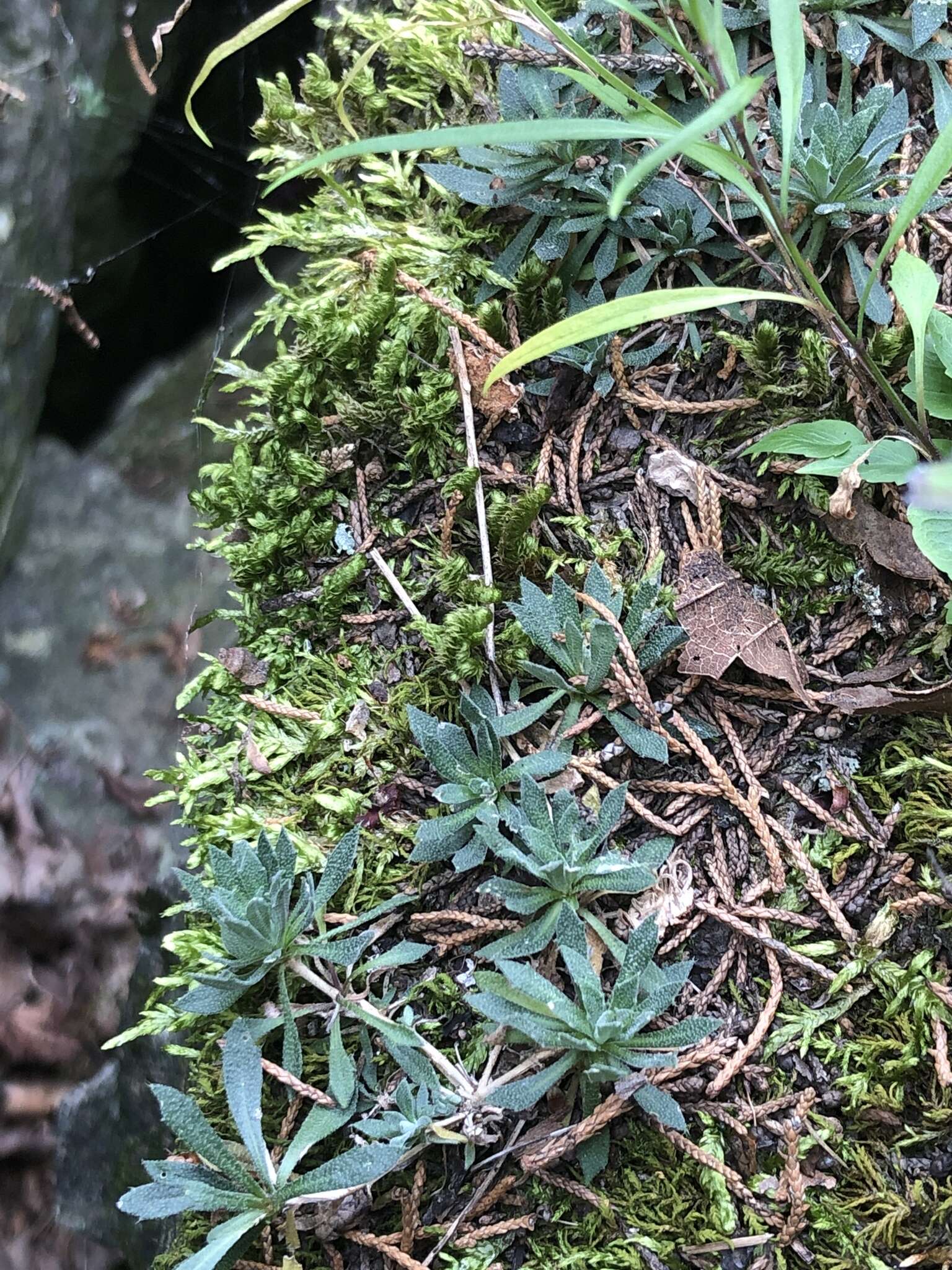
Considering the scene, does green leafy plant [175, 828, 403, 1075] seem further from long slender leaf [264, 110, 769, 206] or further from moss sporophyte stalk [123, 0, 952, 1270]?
long slender leaf [264, 110, 769, 206]

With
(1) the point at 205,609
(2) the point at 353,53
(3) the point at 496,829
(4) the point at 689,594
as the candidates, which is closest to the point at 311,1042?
(3) the point at 496,829

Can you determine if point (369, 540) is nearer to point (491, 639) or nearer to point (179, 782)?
point (491, 639)

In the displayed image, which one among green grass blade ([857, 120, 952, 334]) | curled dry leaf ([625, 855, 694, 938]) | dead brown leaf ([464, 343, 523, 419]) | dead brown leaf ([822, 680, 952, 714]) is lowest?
curled dry leaf ([625, 855, 694, 938])

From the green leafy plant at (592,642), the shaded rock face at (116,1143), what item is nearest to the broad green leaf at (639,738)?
the green leafy plant at (592,642)

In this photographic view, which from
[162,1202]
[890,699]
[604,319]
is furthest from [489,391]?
[162,1202]

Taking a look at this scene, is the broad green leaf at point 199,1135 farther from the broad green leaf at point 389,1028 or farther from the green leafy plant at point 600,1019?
the green leafy plant at point 600,1019

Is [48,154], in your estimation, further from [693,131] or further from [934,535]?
[934,535]

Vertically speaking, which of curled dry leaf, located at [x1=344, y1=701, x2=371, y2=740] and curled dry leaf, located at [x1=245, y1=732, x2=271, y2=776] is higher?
curled dry leaf, located at [x1=245, y1=732, x2=271, y2=776]

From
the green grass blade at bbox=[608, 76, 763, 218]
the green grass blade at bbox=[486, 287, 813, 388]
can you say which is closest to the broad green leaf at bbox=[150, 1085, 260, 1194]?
the green grass blade at bbox=[486, 287, 813, 388]
